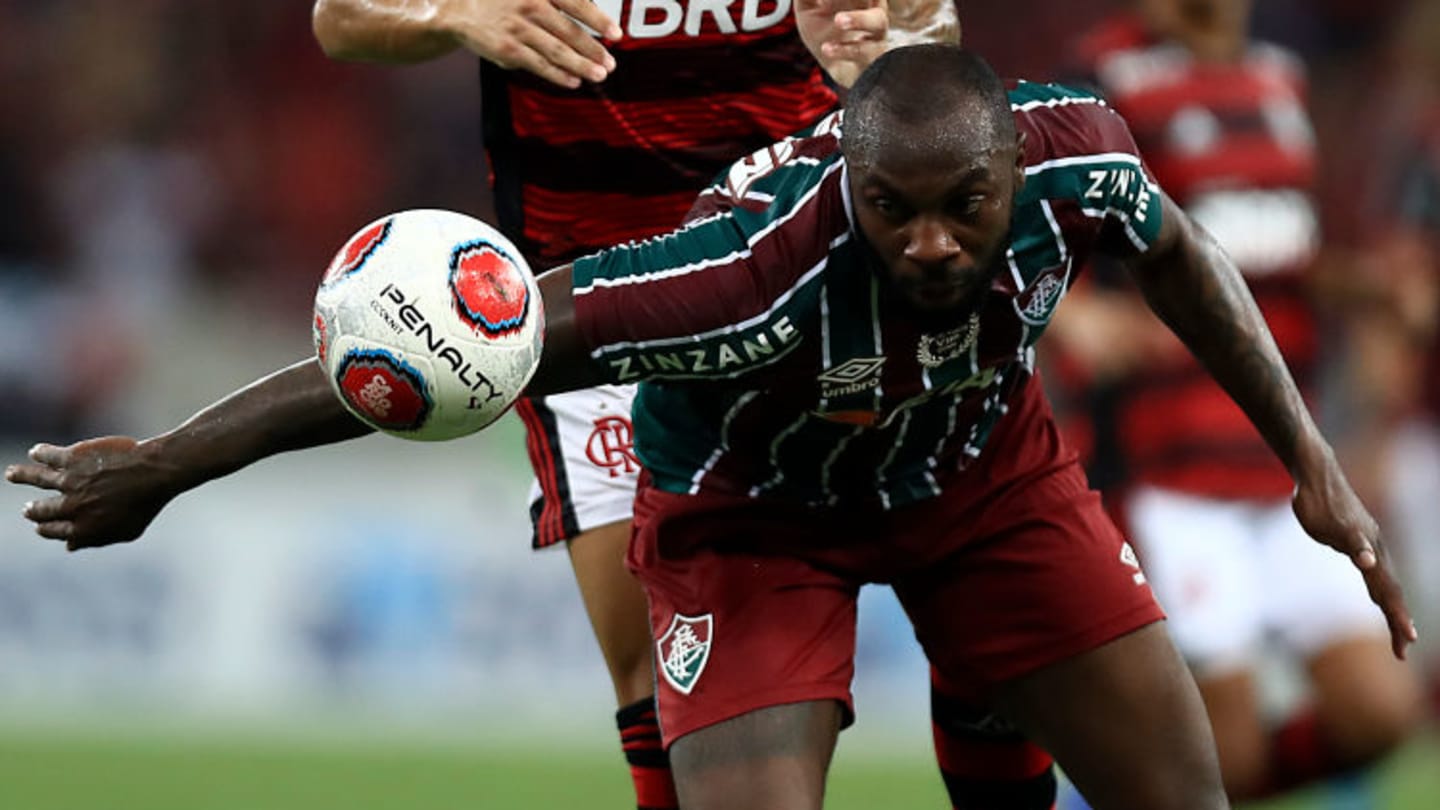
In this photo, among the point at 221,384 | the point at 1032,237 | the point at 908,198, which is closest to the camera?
the point at 908,198

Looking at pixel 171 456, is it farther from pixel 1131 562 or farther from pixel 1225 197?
pixel 1225 197

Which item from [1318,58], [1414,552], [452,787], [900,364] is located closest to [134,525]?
[900,364]

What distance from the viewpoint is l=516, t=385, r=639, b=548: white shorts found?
503cm

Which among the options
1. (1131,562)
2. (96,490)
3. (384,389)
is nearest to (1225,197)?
(1131,562)

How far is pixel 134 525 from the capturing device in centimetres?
414

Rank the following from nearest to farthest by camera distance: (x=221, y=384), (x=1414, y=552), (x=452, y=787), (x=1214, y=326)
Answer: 1. (x=1214, y=326)
2. (x=452, y=787)
3. (x=1414, y=552)
4. (x=221, y=384)

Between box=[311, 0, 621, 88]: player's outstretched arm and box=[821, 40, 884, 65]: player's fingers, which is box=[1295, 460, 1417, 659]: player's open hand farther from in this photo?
box=[311, 0, 621, 88]: player's outstretched arm

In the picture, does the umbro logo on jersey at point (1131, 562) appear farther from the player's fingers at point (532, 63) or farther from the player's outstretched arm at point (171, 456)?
the player's outstretched arm at point (171, 456)

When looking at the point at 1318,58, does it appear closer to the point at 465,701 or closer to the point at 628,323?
the point at 465,701

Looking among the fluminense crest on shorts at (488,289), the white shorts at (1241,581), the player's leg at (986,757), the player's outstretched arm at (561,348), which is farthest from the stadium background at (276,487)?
the fluminense crest on shorts at (488,289)

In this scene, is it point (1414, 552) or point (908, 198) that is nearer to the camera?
point (908, 198)

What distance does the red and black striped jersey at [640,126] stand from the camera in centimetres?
491

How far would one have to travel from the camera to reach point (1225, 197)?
7055mm

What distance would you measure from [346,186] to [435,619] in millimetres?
3737
